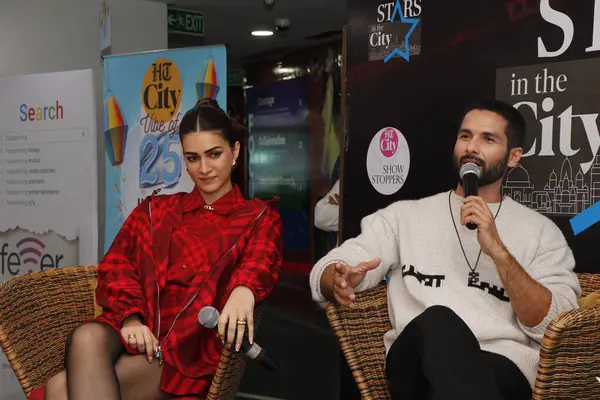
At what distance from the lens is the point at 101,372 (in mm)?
1992

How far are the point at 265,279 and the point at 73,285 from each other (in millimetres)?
797

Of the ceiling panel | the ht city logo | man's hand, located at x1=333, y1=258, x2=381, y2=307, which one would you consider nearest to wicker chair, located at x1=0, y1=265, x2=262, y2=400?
man's hand, located at x1=333, y1=258, x2=381, y2=307

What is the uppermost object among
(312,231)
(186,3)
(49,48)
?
(186,3)

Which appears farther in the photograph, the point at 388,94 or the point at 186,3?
the point at 186,3

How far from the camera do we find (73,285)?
2.46m

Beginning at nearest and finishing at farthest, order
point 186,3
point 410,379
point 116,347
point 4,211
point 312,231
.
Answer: point 410,379
point 116,347
point 4,211
point 186,3
point 312,231

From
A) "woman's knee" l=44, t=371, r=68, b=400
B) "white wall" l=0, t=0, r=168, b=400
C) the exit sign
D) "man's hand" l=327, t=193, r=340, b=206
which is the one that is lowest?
"woman's knee" l=44, t=371, r=68, b=400

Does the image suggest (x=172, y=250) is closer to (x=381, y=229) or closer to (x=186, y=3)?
(x=381, y=229)

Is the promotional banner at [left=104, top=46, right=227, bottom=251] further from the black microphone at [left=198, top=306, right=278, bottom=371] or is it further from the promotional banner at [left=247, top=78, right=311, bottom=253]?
the promotional banner at [left=247, top=78, right=311, bottom=253]

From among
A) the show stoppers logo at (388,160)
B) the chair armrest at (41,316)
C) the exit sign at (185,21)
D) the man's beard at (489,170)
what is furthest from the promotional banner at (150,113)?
the exit sign at (185,21)

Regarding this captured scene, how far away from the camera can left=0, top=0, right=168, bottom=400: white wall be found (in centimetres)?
486

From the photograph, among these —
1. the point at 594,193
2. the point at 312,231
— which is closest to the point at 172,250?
the point at 594,193

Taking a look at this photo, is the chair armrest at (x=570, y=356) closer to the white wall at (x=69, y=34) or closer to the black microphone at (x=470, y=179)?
the black microphone at (x=470, y=179)

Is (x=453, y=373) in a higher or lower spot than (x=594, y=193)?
lower
